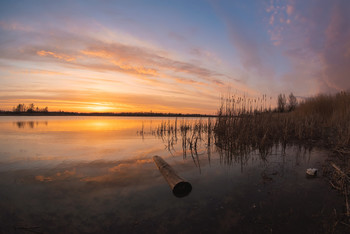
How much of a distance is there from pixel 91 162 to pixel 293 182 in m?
6.05

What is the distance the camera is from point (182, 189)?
3.81 metres

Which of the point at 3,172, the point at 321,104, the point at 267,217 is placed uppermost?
the point at 321,104

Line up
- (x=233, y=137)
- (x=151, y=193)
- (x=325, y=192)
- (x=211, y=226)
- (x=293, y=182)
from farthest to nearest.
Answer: (x=233, y=137)
(x=293, y=182)
(x=151, y=193)
(x=325, y=192)
(x=211, y=226)

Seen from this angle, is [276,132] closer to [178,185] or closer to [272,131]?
[272,131]

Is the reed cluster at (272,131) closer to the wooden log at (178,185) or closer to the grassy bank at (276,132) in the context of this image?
the grassy bank at (276,132)

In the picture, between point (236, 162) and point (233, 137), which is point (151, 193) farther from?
point (233, 137)

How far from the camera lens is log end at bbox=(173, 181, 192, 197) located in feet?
11.8

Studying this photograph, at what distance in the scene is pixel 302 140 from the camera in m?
9.30

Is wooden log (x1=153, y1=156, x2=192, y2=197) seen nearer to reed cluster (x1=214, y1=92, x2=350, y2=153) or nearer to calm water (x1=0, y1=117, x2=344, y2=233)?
calm water (x1=0, y1=117, x2=344, y2=233)

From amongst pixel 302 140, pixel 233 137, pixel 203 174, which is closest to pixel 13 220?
pixel 203 174

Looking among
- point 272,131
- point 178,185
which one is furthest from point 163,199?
point 272,131

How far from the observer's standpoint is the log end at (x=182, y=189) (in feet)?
11.8

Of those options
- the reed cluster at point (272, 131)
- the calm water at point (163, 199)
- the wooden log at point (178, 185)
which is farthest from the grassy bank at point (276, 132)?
the wooden log at point (178, 185)

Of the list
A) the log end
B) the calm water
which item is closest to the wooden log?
the log end
